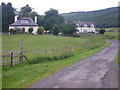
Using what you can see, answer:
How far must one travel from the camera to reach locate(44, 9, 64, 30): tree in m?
81.2

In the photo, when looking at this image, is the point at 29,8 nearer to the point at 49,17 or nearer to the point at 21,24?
the point at 49,17

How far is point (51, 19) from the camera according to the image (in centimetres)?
8150

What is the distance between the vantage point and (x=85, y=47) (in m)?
31.2

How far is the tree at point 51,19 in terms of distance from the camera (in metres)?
A: 81.2

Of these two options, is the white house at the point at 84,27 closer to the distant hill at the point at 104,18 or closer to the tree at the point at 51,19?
the distant hill at the point at 104,18

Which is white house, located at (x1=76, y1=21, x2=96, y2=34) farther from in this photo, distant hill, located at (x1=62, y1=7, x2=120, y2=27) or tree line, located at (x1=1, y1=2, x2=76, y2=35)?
tree line, located at (x1=1, y1=2, x2=76, y2=35)

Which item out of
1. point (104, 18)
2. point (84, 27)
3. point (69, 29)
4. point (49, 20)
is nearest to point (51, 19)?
point (49, 20)

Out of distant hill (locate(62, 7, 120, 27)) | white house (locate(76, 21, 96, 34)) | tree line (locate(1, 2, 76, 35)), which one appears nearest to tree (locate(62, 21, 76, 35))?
tree line (locate(1, 2, 76, 35))

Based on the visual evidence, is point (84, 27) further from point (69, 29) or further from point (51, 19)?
point (69, 29)

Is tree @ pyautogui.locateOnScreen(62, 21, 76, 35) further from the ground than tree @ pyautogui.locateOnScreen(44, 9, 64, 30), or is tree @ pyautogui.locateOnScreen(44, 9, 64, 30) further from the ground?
tree @ pyautogui.locateOnScreen(44, 9, 64, 30)

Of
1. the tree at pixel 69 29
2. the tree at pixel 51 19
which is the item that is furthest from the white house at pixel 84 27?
the tree at pixel 69 29

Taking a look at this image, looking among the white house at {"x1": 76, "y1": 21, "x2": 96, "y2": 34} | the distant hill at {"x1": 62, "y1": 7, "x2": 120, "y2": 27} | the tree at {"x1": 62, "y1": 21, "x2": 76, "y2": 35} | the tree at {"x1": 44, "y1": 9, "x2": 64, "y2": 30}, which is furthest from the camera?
the distant hill at {"x1": 62, "y1": 7, "x2": 120, "y2": 27}

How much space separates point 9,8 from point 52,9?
24550 millimetres

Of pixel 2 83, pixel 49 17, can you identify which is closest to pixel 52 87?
pixel 2 83
